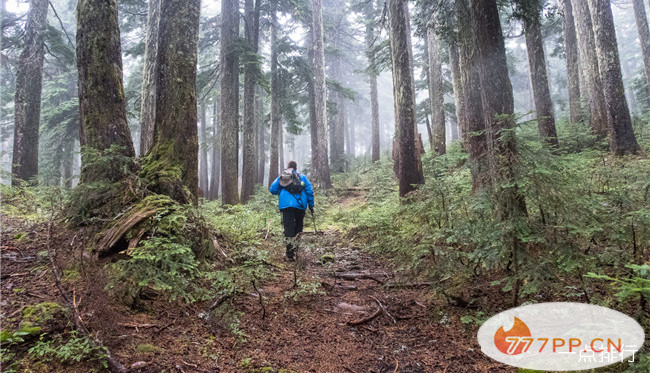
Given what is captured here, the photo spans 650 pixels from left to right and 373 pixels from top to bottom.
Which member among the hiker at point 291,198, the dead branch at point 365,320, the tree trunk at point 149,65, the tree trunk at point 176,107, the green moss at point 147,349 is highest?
the tree trunk at point 149,65

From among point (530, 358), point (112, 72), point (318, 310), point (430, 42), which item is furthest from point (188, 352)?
point (430, 42)

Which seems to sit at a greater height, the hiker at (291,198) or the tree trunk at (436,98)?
the tree trunk at (436,98)

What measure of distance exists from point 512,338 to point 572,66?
17.3 metres

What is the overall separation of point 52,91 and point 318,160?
1905 centimetres

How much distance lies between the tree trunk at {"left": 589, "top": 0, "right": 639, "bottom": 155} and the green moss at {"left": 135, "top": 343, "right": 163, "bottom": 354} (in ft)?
41.1

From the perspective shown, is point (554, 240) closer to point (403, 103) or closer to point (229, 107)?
point (403, 103)

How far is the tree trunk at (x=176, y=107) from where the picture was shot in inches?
185

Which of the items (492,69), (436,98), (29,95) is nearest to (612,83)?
(436,98)

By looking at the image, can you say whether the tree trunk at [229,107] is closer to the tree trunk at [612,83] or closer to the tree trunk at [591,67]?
the tree trunk at [612,83]

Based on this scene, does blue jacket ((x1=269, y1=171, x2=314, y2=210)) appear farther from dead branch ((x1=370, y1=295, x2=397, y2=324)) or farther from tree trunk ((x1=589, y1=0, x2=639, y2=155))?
tree trunk ((x1=589, y1=0, x2=639, y2=155))

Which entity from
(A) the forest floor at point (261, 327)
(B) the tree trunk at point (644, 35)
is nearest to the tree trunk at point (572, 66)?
(B) the tree trunk at point (644, 35)

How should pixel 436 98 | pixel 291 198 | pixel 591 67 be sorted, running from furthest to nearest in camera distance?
1. pixel 436 98
2. pixel 591 67
3. pixel 291 198

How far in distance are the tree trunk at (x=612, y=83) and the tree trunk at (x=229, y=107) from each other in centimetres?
1290

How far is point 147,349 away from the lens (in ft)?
8.05
